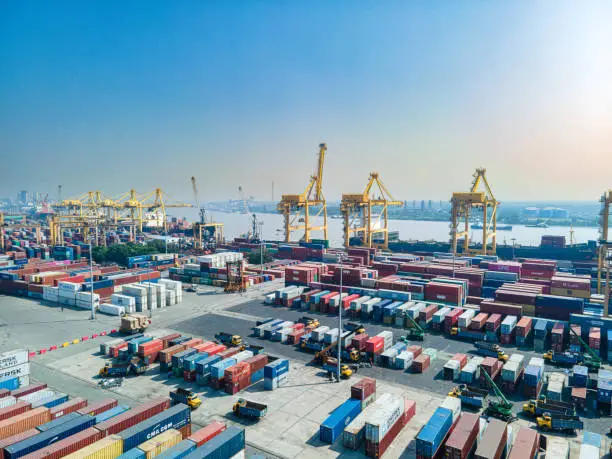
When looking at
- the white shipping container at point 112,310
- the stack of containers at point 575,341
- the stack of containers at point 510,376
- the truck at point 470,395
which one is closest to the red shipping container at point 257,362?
the truck at point 470,395

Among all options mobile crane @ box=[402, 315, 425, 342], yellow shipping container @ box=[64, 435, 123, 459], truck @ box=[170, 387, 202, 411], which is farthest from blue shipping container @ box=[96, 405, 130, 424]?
mobile crane @ box=[402, 315, 425, 342]

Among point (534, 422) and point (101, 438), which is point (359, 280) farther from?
point (101, 438)

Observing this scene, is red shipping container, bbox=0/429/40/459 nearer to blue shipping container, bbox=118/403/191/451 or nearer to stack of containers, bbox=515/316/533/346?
blue shipping container, bbox=118/403/191/451

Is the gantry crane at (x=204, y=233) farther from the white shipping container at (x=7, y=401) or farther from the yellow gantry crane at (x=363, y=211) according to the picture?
the white shipping container at (x=7, y=401)

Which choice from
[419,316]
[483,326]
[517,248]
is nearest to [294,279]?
[419,316]

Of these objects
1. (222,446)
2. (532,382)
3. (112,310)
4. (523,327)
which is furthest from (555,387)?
(112,310)

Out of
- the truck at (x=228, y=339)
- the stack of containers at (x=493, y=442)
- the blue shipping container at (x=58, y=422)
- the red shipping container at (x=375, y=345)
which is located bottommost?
the truck at (x=228, y=339)
